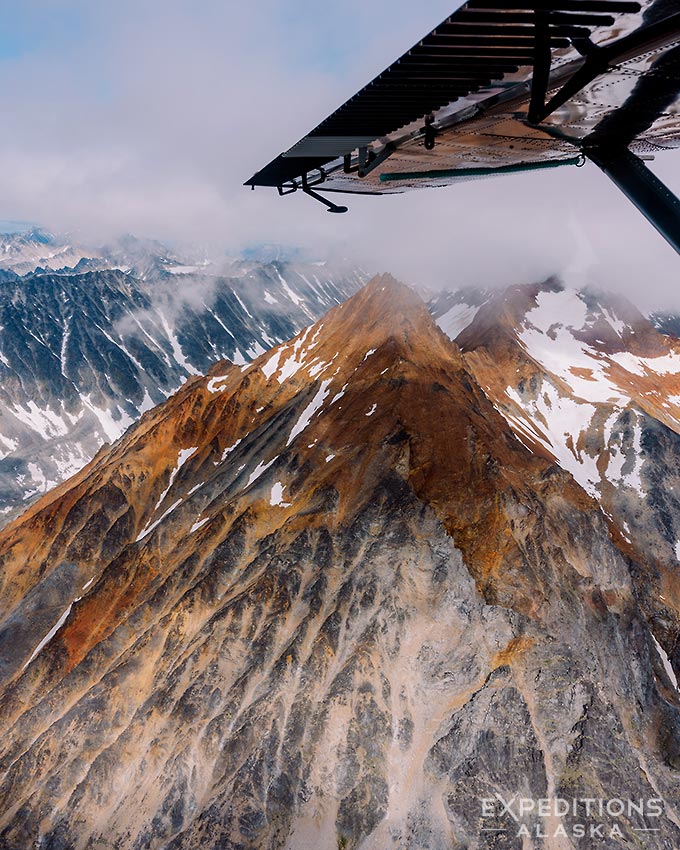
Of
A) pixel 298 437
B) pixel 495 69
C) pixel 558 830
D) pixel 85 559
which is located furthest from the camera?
pixel 85 559

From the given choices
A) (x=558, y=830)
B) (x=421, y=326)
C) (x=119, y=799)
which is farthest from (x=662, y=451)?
(x=119, y=799)

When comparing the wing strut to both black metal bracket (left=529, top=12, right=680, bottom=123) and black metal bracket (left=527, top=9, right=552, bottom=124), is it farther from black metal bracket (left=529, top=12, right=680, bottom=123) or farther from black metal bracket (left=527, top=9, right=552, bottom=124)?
black metal bracket (left=529, top=12, right=680, bottom=123)

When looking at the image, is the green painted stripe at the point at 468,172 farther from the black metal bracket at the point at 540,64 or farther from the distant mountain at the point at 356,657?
the distant mountain at the point at 356,657

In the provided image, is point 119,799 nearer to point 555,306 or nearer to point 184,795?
point 184,795

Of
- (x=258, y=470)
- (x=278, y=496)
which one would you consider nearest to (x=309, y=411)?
(x=258, y=470)

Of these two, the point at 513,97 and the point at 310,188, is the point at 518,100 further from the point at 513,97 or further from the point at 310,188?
the point at 310,188

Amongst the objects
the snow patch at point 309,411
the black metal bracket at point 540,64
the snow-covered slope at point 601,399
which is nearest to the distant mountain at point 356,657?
the snow patch at point 309,411

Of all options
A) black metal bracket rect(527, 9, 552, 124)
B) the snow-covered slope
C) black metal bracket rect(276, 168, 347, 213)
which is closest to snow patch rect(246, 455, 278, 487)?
the snow-covered slope
